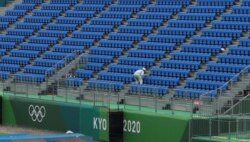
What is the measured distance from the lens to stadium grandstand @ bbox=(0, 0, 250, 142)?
27.3 meters

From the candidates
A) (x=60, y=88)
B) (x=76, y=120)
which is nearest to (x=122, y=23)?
(x=60, y=88)

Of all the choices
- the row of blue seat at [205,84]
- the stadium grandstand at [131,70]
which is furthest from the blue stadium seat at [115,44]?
the row of blue seat at [205,84]

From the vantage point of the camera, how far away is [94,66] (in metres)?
35.8

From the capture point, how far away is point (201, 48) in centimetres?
3238

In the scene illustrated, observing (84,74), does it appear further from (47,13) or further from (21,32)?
(47,13)

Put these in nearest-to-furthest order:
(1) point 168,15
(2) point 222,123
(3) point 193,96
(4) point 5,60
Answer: (2) point 222,123 → (3) point 193,96 → (1) point 168,15 → (4) point 5,60

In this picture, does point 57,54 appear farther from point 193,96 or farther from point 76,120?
point 193,96

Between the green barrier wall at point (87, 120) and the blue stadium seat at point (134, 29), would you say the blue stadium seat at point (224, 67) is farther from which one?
the blue stadium seat at point (134, 29)

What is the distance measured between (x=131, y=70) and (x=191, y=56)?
3.11m

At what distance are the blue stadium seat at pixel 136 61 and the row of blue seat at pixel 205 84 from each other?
357 centimetres

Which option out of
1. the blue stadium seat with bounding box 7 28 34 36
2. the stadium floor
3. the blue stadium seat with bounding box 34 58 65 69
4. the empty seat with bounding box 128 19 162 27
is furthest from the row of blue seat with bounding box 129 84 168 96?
the blue stadium seat with bounding box 7 28 34 36

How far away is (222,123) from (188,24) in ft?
35.5

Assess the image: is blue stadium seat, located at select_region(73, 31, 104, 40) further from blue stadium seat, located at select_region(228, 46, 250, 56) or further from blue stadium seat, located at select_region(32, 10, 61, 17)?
blue stadium seat, located at select_region(228, 46, 250, 56)

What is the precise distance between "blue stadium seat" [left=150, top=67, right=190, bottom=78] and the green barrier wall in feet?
13.1
